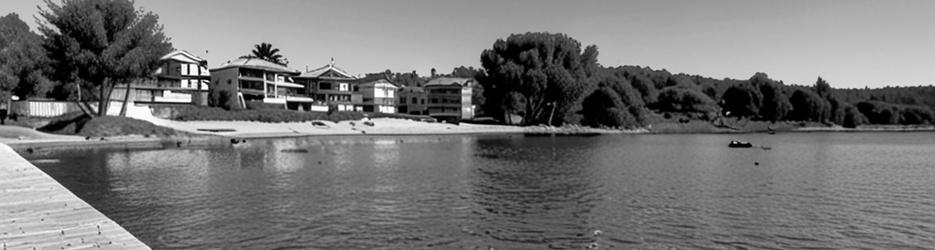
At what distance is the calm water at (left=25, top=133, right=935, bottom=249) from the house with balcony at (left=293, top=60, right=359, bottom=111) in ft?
298

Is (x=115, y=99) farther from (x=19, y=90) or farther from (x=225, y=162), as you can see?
(x=225, y=162)

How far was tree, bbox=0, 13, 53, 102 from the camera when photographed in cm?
6719

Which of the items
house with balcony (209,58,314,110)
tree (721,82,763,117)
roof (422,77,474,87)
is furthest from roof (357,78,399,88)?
tree (721,82,763,117)

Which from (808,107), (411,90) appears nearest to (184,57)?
(411,90)

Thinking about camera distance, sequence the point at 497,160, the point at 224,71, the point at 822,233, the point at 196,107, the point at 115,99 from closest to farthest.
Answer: the point at 822,233 < the point at 497,160 < the point at 115,99 < the point at 196,107 < the point at 224,71

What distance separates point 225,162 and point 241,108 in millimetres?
66804

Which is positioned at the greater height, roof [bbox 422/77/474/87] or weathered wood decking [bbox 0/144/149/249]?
roof [bbox 422/77/474/87]

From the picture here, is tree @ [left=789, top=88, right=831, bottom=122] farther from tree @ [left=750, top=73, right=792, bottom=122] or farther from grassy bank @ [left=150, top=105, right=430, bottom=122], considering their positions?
grassy bank @ [left=150, top=105, right=430, bottom=122]

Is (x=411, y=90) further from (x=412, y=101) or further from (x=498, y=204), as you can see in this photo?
(x=498, y=204)

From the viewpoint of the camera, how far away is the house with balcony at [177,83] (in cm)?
10431

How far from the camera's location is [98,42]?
66438 mm

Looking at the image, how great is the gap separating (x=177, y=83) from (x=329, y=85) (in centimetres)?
3647

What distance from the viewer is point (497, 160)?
→ 51000 mm

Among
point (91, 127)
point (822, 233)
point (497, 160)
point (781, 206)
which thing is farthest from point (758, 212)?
point (91, 127)
